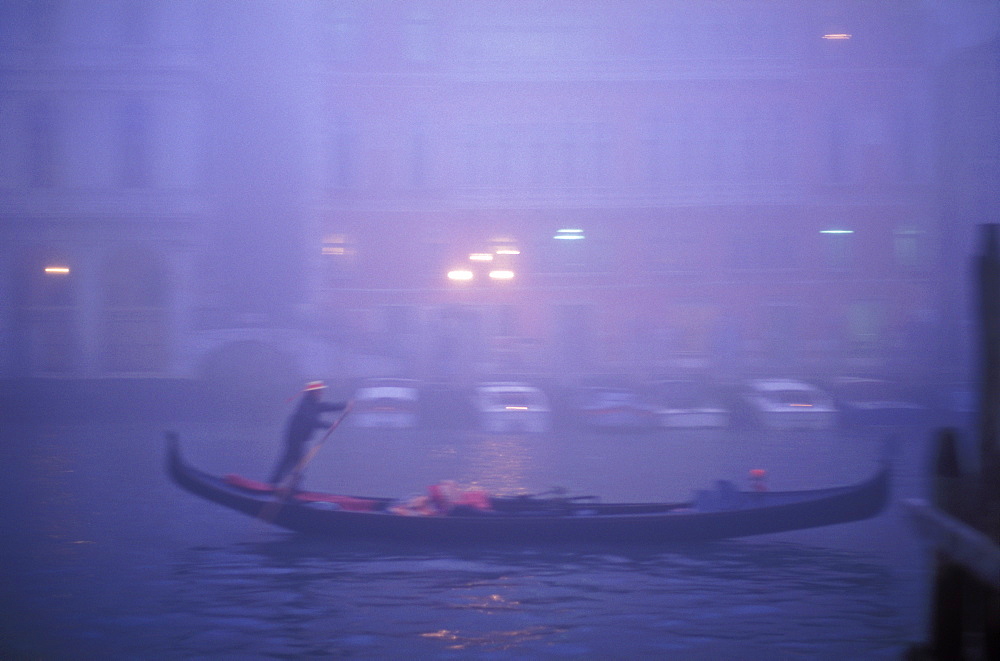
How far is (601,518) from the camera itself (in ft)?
24.2

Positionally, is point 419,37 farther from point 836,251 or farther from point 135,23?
point 836,251

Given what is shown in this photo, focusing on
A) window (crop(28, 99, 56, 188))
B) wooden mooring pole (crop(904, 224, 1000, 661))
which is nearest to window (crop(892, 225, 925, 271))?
window (crop(28, 99, 56, 188))

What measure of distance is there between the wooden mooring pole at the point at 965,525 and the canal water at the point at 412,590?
1.74 m

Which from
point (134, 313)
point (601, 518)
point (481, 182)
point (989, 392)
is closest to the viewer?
point (989, 392)

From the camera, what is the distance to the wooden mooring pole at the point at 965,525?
3004mm

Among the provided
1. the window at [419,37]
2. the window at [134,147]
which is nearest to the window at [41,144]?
the window at [134,147]

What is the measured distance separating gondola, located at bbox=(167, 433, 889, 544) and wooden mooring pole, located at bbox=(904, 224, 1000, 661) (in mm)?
3865

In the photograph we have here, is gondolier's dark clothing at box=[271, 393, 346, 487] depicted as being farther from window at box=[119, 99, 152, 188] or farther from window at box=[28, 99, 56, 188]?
window at box=[28, 99, 56, 188]

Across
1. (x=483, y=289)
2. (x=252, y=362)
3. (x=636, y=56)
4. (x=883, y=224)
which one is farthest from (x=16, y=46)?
(x=883, y=224)

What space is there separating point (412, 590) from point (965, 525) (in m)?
4.24

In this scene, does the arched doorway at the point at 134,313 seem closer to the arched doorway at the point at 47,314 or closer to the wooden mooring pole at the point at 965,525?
the arched doorway at the point at 47,314

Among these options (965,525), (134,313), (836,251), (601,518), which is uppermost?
(836,251)

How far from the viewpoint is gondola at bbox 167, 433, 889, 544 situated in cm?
→ 737

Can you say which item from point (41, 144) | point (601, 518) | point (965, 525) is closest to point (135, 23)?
point (41, 144)
